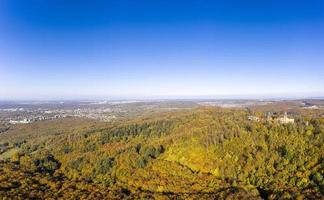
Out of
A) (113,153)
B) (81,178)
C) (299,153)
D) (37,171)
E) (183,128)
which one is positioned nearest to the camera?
(299,153)

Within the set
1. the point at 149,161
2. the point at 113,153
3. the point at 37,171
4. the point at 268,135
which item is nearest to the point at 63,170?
the point at 37,171

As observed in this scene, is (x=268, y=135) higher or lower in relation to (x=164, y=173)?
higher

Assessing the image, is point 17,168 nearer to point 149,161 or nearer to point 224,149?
point 149,161

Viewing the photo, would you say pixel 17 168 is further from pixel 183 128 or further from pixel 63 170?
pixel 183 128

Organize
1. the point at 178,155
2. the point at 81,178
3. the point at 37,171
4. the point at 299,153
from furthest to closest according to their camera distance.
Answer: the point at 178,155, the point at 37,171, the point at 81,178, the point at 299,153

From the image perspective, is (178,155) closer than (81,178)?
No

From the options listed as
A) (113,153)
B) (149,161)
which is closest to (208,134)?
(149,161)
